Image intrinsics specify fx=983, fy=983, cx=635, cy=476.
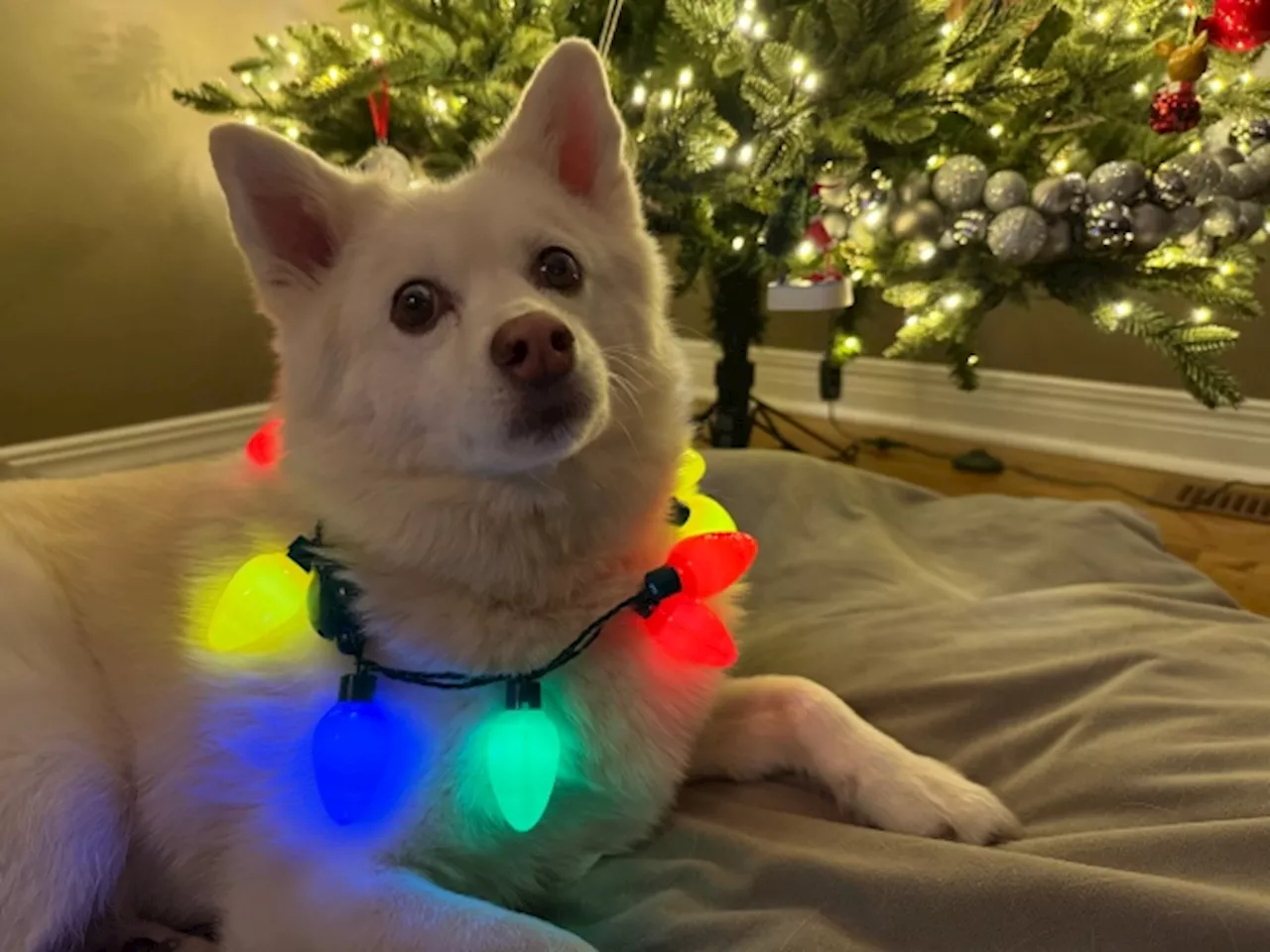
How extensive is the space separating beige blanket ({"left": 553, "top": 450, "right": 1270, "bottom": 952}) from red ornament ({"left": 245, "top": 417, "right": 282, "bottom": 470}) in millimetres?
718

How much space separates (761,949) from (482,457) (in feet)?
2.04

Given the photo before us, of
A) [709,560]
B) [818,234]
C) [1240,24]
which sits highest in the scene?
[1240,24]

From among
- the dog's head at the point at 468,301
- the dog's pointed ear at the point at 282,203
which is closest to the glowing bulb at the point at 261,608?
the dog's head at the point at 468,301

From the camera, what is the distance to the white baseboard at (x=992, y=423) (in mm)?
3248

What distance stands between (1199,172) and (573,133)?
1.55 m

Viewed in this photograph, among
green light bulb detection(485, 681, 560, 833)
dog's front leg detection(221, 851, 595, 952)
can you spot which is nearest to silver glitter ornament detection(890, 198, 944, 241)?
green light bulb detection(485, 681, 560, 833)

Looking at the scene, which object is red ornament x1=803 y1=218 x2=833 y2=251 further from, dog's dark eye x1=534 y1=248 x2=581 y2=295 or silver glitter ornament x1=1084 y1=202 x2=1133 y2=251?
dog's dark eye x1=534 y1=248 x2=581 y2=295

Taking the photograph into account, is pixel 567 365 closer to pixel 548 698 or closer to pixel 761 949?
pixel 548 698

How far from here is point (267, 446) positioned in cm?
145

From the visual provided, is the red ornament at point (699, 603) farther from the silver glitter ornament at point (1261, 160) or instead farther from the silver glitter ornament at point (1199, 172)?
the silver glitter ornament at point (1261, 160)

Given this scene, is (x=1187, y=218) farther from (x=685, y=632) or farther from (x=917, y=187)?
(x=685, y=632)

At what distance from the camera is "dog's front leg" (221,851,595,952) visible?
3.26ft

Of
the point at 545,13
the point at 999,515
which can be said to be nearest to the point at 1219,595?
the point at 999,515

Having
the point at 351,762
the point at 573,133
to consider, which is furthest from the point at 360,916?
the point at 573,133
